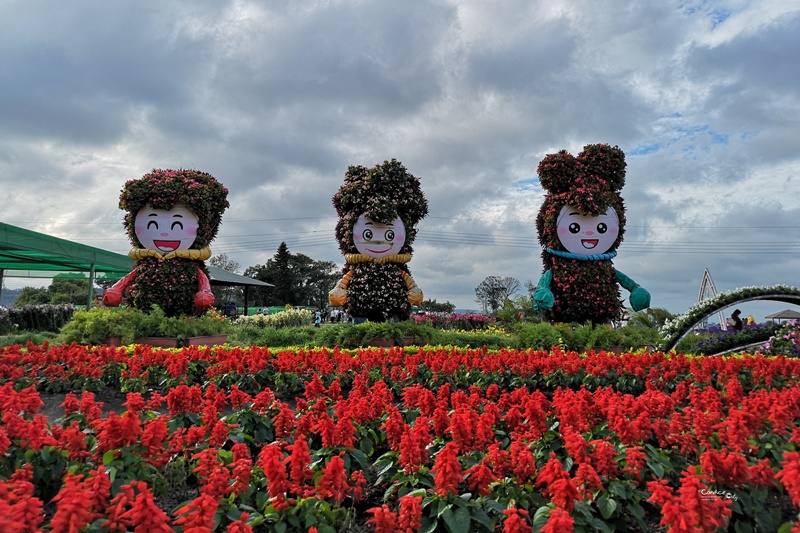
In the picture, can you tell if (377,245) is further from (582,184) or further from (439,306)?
(439,306)

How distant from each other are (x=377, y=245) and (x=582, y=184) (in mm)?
5265

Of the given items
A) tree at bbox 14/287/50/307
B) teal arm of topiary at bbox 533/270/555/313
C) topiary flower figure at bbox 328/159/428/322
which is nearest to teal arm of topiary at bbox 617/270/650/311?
teal arm of topiary at bbox 533/270/555/313

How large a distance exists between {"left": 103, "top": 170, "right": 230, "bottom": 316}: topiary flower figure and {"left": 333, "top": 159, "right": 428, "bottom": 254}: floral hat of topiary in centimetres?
354

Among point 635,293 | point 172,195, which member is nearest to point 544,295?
point 635,293

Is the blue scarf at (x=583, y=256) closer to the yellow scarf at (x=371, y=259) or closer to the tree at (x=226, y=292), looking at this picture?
the yellow scarf at (x=371, y=259)

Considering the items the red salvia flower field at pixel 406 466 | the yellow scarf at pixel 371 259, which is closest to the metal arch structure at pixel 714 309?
the yellow scarf at pixel 371 259

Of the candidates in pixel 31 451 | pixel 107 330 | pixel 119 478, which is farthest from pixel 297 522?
pixel 107 330

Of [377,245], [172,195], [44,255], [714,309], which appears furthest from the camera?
[44,255]

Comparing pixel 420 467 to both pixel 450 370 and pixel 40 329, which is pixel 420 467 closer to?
pixel 450 370

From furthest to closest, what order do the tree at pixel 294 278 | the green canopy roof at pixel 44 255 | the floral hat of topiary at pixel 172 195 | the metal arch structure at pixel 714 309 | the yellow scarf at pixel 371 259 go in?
1. the tree at pixel 294 278
2. the green canopy roof at pixel 44 255
3. the yellow scarf at pixel 371 259
4. the floral hat of topiary at pixel 172 195
5. the metal arch structure at pixel 714 309

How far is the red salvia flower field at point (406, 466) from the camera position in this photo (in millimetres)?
2361

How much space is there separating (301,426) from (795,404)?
12.3 ft

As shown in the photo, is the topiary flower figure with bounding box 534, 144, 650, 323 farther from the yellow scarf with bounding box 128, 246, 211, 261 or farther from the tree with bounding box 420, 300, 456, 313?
the tree with bounding box 420, 300, 456, 313

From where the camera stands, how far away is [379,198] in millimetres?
12953
